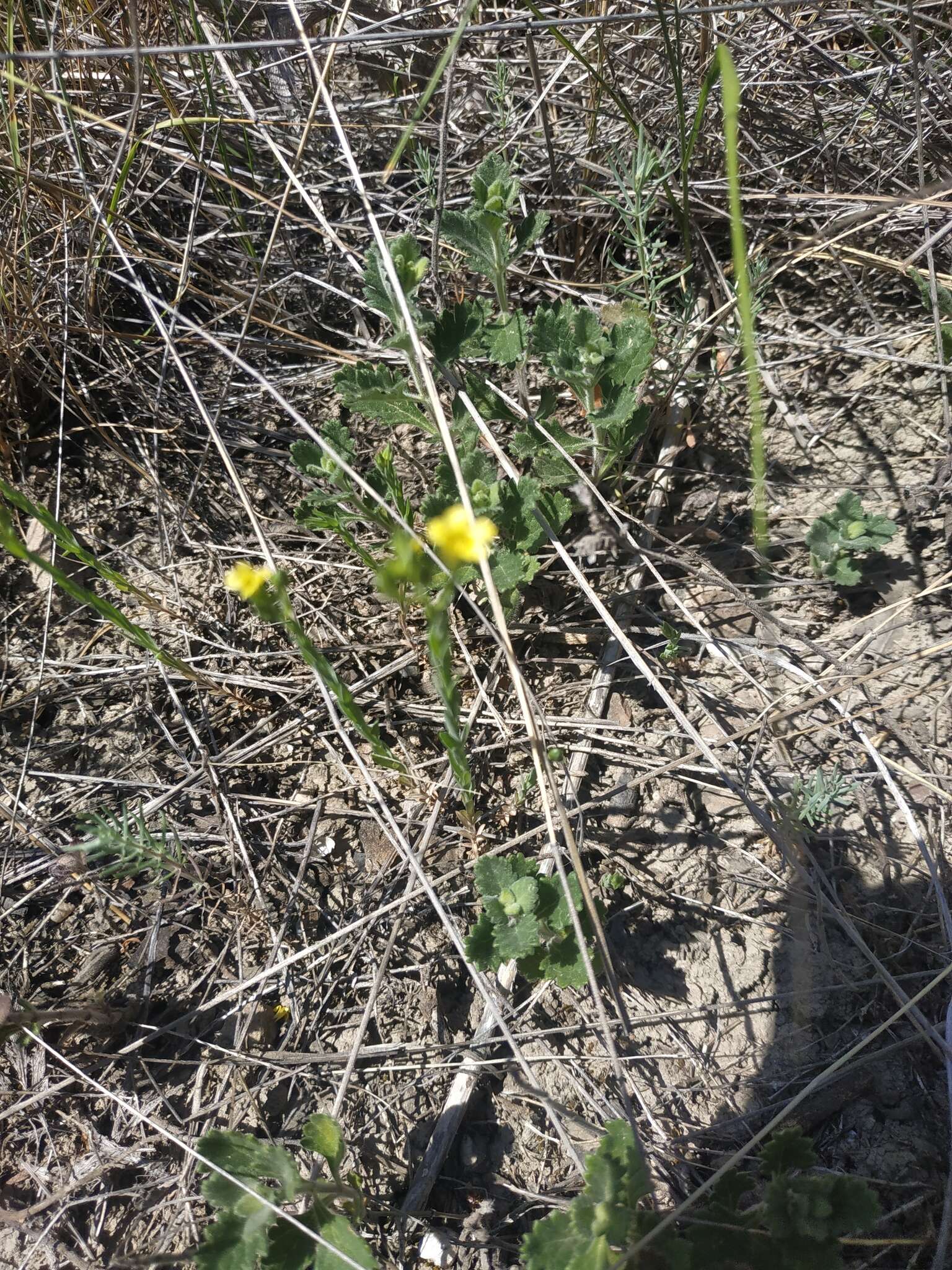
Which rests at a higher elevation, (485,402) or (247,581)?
(485,402)

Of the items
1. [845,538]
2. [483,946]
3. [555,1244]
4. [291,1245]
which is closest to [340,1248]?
[291,1245]

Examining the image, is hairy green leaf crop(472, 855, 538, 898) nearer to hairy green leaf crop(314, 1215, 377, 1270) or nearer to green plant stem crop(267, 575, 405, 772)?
green plant stem crop(267, 575, 405, 772)

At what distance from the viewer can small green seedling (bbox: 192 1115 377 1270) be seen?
1485mm

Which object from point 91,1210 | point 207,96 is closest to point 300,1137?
point 91,1210

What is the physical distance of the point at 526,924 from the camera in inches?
66.1

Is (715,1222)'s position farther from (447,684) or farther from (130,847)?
(130,847)

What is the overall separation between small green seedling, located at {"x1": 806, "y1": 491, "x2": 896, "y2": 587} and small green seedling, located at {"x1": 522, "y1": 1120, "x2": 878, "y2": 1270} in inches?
52.2

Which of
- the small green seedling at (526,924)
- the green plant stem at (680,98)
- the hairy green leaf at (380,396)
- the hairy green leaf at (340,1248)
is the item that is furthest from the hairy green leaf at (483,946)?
the green plant stem at (680,98)

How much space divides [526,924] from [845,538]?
1.30m

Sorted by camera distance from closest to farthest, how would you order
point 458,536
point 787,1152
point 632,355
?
point 458,536 → point 787,1152 → point 632,355

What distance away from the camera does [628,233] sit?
267 centimetres

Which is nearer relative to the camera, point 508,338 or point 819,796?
point 819,796

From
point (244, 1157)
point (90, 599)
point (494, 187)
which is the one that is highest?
point (494, 187)

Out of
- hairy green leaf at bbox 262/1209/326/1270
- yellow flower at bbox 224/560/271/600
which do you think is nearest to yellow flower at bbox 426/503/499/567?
yellow flower at bbox 224/560/271/600
